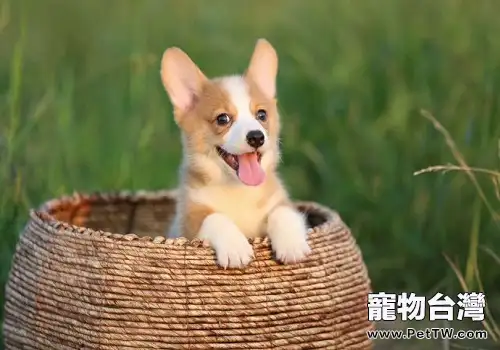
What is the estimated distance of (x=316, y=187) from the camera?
271 centimetres

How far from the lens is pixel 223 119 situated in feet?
5.63

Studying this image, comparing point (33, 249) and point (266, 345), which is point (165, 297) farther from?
point (33, 249)

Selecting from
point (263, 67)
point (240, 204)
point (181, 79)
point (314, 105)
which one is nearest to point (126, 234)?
point (240, 204)

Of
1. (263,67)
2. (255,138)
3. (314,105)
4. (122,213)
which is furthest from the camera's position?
(314,105)

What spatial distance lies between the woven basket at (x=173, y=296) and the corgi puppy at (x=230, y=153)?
0.08 metres

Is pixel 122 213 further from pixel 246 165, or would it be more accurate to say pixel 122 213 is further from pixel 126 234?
pixel 246 165

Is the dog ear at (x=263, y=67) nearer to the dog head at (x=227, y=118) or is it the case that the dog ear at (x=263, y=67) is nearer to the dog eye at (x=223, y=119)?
the dog head at (x=227, y=118)

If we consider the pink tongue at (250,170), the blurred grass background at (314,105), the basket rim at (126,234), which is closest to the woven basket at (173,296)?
the basket rim at (126,234)

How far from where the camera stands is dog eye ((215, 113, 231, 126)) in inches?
67.4

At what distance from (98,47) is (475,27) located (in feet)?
3.92

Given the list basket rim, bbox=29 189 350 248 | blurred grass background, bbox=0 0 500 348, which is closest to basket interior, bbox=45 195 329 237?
basket rim, bbox=29 189 350 248

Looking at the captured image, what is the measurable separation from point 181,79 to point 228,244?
46 centimetres

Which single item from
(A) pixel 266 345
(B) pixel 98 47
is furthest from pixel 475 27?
(A) pixel 266 345

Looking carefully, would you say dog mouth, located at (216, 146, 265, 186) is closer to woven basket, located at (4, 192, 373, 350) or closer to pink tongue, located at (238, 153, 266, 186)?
pink tongue, located at (238, 153, 266, 186)
